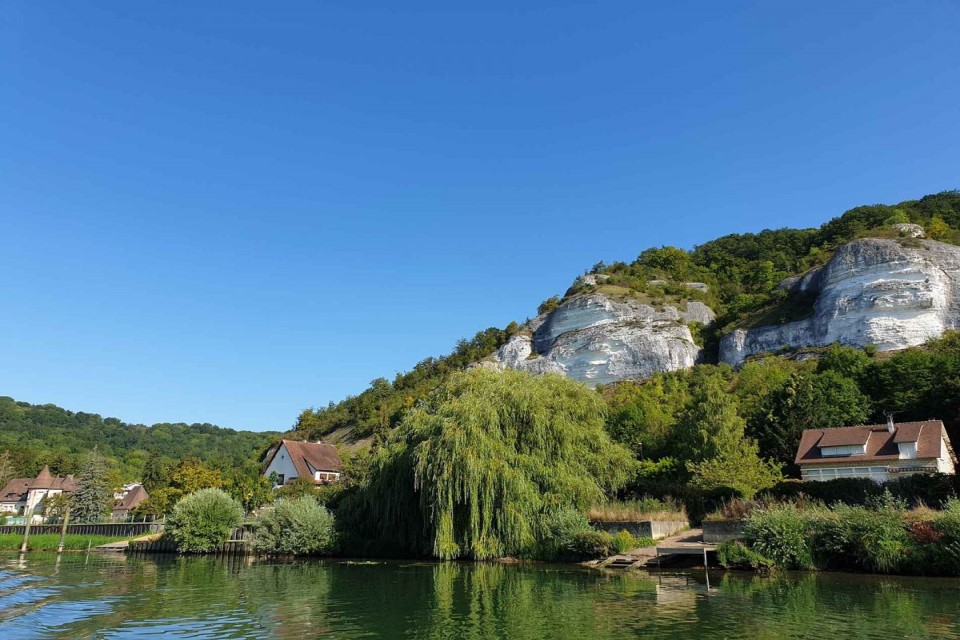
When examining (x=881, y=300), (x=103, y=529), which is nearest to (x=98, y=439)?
(x=103, y=529)

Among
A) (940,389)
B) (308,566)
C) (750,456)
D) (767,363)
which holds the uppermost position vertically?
(767,363)

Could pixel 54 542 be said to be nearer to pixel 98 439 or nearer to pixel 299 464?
pixel 299 464

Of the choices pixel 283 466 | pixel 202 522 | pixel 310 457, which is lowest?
pixel 202 522

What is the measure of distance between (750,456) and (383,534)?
21.1 m

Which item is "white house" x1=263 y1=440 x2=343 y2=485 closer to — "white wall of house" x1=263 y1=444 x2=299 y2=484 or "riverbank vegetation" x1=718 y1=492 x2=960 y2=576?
"white wall of house" x1=263 y1=444 x2=299 y2=484

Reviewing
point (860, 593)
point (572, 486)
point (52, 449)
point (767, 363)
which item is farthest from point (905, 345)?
point (52, 449)

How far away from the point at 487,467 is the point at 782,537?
12005 millimetres

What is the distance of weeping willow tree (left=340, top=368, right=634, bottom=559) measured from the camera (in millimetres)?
27688

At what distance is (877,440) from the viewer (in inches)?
1633

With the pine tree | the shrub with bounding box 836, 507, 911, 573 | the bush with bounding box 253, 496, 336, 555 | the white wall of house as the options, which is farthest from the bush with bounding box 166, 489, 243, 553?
the shrub with bounding box 836, 507, 911, 573

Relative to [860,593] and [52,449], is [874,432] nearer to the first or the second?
[860,593]

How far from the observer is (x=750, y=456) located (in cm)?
3578

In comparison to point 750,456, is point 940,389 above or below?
above

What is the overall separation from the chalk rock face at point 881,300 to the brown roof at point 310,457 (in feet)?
180
